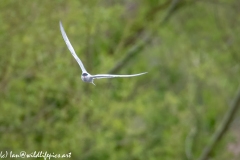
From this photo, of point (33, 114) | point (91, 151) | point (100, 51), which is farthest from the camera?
point (100, 51)

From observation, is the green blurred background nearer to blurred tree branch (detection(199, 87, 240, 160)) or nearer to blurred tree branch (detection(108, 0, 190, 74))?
blurred tree branch (detection(108, 0, 190, 74))

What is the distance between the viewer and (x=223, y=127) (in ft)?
34.4

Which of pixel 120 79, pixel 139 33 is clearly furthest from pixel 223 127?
pixel 139 33

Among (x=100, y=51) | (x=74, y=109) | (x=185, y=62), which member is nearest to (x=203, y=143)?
(x=185, y=62)

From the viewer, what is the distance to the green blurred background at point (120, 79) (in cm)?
706

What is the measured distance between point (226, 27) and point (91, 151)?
4.12m

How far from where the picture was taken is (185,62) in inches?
451

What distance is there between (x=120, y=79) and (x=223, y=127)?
2.30 meters

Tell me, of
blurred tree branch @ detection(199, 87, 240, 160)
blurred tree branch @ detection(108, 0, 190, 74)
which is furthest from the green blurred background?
blurred tree branch @ detection(199, 87, 240, 160)

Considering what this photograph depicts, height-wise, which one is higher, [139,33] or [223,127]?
[139,33]

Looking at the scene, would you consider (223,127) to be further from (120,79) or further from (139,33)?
(139,33)

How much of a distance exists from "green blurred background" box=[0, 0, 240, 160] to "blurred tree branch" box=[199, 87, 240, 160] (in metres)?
0.17

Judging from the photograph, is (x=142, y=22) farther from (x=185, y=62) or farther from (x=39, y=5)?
(x=39, y=5)

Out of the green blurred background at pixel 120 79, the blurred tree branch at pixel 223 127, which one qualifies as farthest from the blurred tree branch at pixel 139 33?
the blurred tree branch at pixel 223 127
